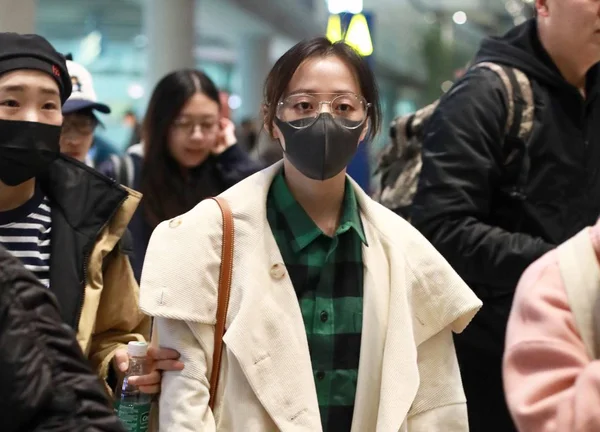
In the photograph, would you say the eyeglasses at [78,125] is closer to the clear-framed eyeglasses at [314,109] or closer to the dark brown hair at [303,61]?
the dark brown hair at [303,61]

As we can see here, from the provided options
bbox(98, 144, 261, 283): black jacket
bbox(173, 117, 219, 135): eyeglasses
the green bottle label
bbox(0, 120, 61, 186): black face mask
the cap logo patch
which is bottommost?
the green bottle label

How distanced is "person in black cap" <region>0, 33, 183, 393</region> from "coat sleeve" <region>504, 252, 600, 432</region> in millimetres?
1254

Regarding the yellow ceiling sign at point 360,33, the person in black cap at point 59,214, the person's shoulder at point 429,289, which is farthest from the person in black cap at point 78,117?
the yellow ceiling sign at point 360,33

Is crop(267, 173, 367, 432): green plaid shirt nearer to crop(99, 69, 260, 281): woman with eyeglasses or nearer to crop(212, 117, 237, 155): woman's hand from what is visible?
crop(99, 69, 260, 281): woman with eyeglasses

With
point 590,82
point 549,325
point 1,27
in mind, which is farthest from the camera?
point 1,27

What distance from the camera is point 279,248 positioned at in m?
2.38

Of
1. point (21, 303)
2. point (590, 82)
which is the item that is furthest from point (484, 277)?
point (21, 303)

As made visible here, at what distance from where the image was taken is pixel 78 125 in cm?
383

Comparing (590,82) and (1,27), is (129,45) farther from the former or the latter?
(590,82)

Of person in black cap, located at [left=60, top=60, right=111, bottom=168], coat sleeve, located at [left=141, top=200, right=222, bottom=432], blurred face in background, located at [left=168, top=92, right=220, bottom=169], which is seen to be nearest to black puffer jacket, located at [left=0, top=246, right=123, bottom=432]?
coat sleeve, located at [left=141, top=200, right=222, bottom=432]

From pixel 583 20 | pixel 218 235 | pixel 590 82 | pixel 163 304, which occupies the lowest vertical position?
pixel 163 304

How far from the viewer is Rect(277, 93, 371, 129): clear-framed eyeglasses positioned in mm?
2410

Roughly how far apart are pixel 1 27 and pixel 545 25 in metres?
2.96

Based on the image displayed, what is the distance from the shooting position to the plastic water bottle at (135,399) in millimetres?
2314
